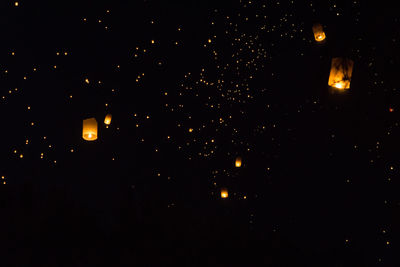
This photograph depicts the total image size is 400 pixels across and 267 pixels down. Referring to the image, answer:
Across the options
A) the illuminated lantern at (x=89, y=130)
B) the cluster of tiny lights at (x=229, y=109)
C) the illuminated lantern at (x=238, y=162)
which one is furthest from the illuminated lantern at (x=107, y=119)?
the illuminated lantern at (x=238, y=162)

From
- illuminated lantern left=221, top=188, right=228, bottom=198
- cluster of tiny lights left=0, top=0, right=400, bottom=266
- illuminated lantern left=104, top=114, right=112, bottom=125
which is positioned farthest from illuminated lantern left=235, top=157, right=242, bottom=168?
illuminated lantern left=104, top=114, right=112, bottom=125

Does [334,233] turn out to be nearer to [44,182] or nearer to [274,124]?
[274,124]

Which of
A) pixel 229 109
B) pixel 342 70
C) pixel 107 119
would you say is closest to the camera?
pixel 342 70

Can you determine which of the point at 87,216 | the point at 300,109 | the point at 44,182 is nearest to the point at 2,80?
the point at 44,182

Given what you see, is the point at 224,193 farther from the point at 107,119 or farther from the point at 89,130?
the point at 89,130

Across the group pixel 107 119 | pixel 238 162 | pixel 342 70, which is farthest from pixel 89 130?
pixel 238 162

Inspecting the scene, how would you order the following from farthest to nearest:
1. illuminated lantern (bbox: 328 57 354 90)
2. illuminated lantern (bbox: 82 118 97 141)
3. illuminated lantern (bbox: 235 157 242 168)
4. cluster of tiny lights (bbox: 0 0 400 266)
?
illuminated lantern (bbox: 235 157 242 168) < cluster of tiny lights (bbox: 0 0 400 266) < illuminated lantern (bbox: 82 118 97 141) < illuminated lantern (bbox: 328 57 354 90)

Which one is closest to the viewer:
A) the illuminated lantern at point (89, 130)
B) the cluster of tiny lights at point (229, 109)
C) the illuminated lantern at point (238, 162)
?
the illuminated lantern at point (89, 130)

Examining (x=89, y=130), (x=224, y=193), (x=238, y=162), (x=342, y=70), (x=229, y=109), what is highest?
(x=342, y=70)

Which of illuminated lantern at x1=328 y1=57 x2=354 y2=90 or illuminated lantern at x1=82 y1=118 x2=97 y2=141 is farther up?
illuminated lantern at x1=328 y1=57 x2=354 y2=90

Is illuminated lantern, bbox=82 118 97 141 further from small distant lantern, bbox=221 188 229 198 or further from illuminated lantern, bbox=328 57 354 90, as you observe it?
small distant lantern, bbox=221 188 229 198

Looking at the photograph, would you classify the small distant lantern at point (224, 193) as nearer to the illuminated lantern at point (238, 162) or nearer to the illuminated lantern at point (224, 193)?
the illuminated lantern at point (224, 193)
